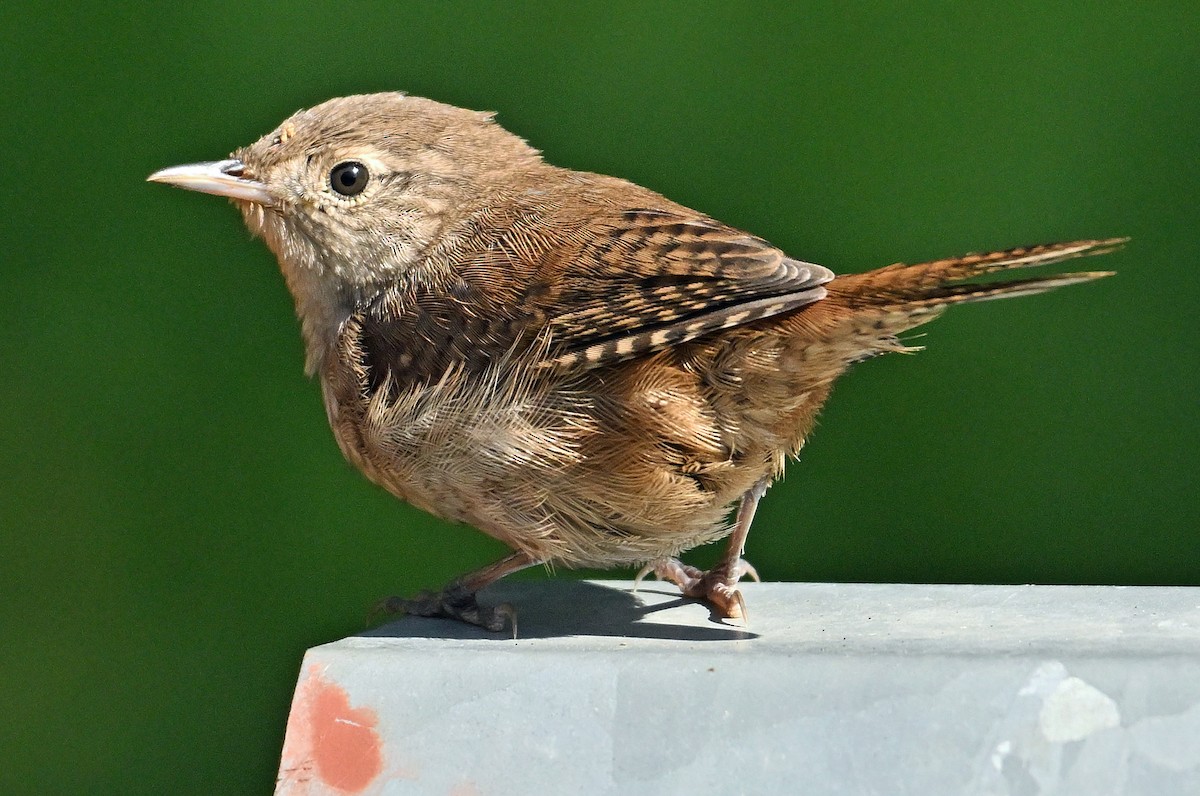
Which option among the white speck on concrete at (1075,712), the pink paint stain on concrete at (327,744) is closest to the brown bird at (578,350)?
the pink paint stain on concrete at (327,744)

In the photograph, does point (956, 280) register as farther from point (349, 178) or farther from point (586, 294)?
point (349, 178)

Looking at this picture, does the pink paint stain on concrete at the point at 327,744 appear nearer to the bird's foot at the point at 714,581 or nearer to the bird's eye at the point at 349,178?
the bird's foot at the point at 714,581

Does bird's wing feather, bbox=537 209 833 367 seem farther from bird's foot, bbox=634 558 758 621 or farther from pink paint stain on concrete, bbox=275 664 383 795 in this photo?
pink paint stain on concrete, bbox=275 664 383 795

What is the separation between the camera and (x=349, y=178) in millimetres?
3418

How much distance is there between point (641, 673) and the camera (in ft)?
7.22

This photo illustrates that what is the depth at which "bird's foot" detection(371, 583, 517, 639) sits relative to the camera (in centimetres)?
301

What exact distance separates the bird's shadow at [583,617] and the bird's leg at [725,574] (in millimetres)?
40

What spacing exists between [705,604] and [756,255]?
3.07 ft

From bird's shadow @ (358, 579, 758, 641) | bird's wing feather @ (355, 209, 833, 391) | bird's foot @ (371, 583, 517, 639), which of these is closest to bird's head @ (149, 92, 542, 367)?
bird's wing feather @ (355, 209, 833, 391)

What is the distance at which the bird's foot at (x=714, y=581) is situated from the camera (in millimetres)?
3168

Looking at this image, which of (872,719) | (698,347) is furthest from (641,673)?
(698,347)

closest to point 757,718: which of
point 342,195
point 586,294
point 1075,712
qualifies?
point 1075,712

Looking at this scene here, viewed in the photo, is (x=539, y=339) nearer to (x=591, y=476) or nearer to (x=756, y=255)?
(x=591, y=476)

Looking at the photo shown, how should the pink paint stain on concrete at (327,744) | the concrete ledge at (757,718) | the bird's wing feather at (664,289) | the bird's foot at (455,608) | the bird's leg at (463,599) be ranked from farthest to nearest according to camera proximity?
the bird's leg at (463,599) → the bird's foot at (455,608) → the bird's wing feather at (664,289) → the pink paint stain on concrete at (327,744) → the concrete ledge at (757,718)
